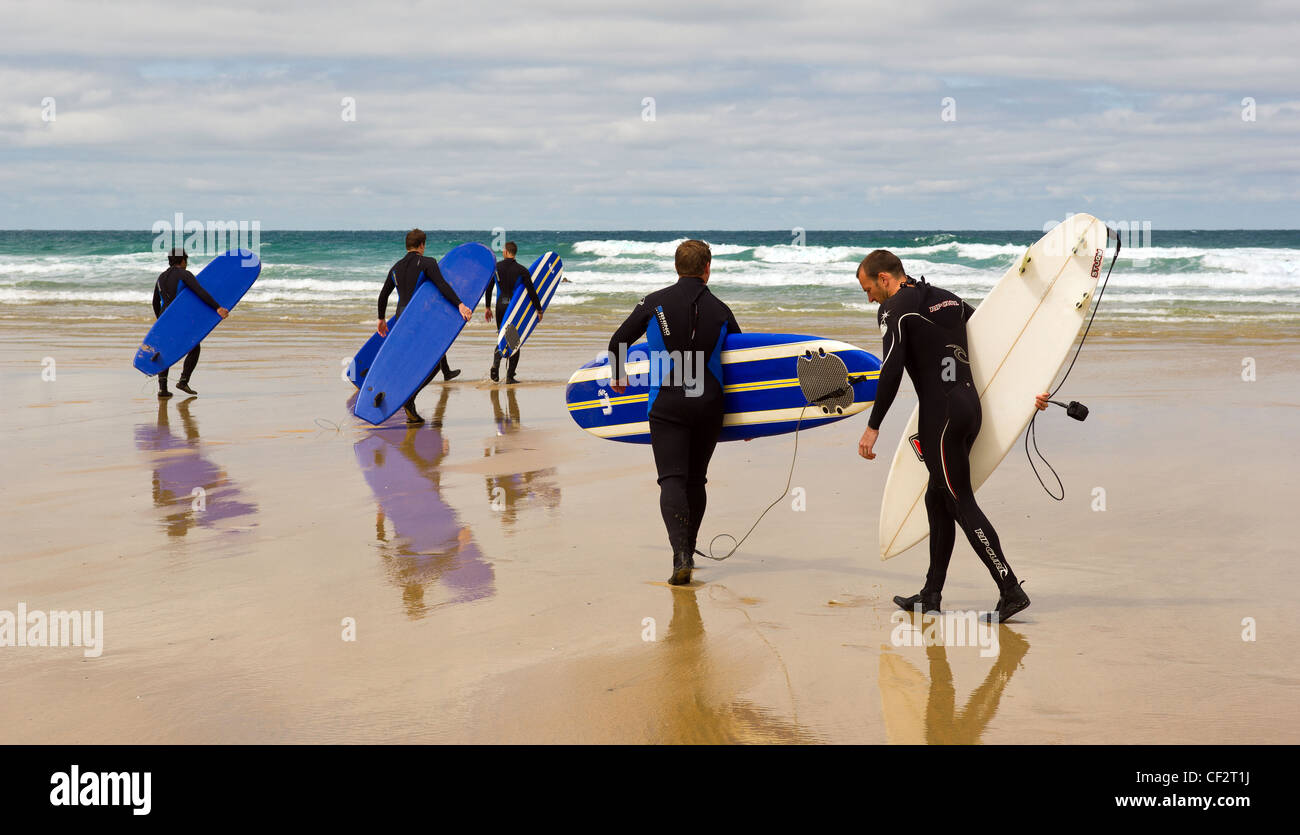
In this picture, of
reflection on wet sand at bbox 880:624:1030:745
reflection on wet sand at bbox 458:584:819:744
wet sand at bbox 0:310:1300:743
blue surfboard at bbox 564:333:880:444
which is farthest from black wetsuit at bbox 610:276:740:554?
reflection on wet sand at bbox 880:624:1030:745

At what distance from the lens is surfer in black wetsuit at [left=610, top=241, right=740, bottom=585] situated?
16.1 ft

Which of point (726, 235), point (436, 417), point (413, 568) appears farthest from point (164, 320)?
point (726, 235)

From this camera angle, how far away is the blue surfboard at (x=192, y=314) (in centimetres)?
1104

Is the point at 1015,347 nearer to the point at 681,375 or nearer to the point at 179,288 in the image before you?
the point at 681,375

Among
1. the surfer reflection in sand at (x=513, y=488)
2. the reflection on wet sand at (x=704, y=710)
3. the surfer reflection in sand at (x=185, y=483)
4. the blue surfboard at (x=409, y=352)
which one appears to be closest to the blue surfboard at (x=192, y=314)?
the surfer reflection in sand at (x=185, y=483)

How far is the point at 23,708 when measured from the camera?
3.56 m

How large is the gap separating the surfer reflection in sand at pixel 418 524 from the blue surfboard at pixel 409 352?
0.25 m

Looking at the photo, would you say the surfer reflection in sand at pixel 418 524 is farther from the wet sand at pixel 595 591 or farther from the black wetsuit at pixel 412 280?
the black wetsuit at pixel 412 280

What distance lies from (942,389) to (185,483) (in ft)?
15.8

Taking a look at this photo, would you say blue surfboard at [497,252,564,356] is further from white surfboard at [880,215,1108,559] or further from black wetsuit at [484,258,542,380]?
white surfboard at [880,215,1108,559]

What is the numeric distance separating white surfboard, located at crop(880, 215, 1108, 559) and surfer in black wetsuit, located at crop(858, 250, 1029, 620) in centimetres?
18

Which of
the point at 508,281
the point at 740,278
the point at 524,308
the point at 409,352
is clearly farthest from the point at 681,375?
the point at 740,278

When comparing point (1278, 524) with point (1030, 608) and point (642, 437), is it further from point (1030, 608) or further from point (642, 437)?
point (642, 437)
